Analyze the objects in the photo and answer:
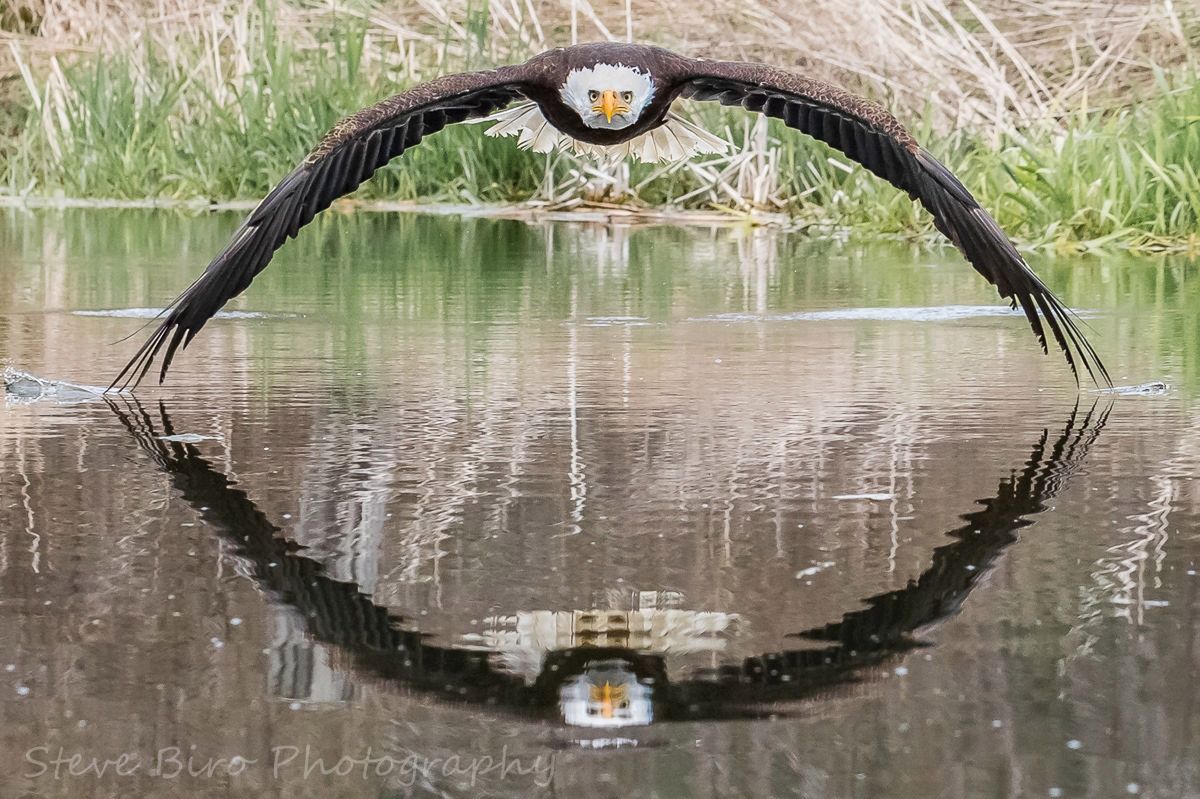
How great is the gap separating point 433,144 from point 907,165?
10683mm

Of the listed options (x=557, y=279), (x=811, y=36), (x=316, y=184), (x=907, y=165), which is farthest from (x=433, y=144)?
(x=907, y=165)

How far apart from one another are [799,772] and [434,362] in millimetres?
4657

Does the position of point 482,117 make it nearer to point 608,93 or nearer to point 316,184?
point 608,93

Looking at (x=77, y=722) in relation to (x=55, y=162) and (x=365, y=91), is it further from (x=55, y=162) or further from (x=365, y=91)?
(x=55, y=162)

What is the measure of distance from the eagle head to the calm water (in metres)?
0.86

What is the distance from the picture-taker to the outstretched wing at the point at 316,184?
6480mm

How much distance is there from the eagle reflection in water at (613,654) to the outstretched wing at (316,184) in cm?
168

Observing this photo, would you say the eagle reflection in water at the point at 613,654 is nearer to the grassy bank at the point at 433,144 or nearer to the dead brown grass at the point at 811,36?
the grassy bank at the point at 433,144

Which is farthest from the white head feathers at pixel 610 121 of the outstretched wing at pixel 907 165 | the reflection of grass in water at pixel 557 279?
the outstretched wing at pixel 907 165

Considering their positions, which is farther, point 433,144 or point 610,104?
point 433,144

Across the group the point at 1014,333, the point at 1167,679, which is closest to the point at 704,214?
the point at 1014,333

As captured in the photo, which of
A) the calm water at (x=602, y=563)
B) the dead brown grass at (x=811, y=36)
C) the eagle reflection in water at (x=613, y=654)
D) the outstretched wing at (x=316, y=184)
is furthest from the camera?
the dead brown grass at (x=811, y=36)

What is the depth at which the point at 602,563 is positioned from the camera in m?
4.47

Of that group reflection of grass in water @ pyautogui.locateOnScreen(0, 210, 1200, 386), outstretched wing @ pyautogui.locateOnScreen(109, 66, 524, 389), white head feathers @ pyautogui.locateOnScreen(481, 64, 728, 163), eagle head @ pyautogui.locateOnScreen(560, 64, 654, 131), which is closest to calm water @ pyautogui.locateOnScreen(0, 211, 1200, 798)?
reflection of grass in water @ pyautogui.locateOnScreen(0, 210, 1200, 386)
